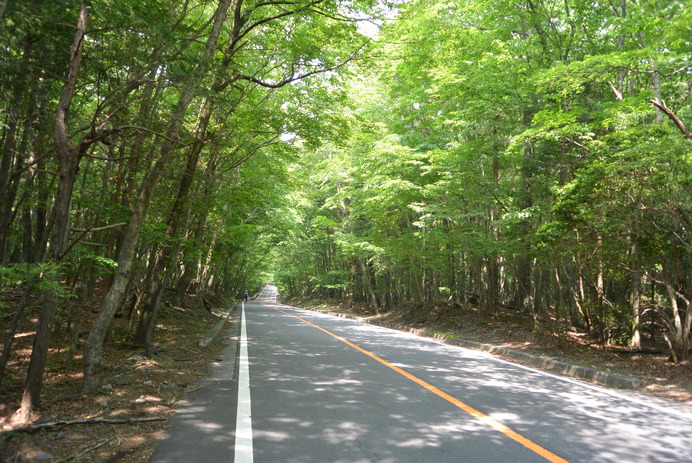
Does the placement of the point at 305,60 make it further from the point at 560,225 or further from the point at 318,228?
the point at 318,228

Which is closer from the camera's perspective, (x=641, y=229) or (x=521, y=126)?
(x=641, y=229)

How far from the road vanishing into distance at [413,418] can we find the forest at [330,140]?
2068 millimetres

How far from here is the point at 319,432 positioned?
4.28m

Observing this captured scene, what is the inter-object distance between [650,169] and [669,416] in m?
4.58

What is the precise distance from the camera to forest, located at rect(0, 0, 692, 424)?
5.27 meters

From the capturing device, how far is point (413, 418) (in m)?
4.79

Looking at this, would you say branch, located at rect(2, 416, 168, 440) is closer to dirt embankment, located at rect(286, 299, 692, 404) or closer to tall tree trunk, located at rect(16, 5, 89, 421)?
tall tree trunk, located at rect(16, 5, 89, 421)

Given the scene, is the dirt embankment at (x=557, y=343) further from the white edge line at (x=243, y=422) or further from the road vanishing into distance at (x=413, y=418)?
the white edge line at (x=243, y=422)

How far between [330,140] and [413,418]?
7.79m

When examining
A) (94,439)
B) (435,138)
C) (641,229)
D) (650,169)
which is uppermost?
(435,138)

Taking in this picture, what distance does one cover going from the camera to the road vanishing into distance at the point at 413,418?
149 inches

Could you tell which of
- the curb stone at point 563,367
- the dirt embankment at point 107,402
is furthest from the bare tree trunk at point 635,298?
the dirt embankment at point 107,402

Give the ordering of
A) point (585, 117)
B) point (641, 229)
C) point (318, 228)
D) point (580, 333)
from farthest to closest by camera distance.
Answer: point (318, 228), point (580, 333), point (585, 117), point (641, 229)

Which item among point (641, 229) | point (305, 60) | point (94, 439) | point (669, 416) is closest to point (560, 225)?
point (641, 229)
